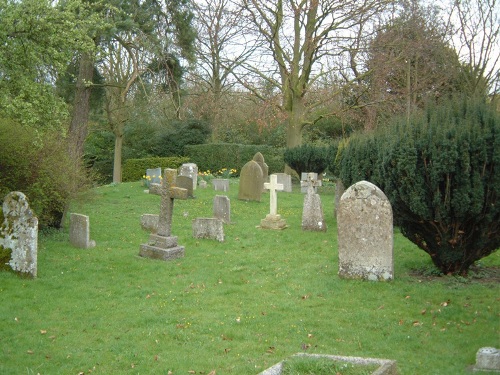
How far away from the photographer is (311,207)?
13.8 metres

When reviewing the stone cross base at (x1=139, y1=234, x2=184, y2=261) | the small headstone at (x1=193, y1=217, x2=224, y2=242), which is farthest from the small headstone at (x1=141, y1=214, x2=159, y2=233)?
the stone cross base at (x1=139, y1=234, x2=184, y2=261)

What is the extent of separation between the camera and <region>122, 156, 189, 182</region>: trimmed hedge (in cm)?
2978

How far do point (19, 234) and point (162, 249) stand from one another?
278cm

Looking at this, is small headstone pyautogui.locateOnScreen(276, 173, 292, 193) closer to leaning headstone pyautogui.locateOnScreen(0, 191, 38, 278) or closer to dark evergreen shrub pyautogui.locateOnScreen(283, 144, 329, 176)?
dark evergreen shrub pyautogui.locateOnScreen(283, 144, 329, 176)

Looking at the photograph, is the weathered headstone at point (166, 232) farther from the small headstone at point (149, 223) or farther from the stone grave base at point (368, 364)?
the stone grave base at point (368, 364)

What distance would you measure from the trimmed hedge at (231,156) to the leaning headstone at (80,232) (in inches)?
768

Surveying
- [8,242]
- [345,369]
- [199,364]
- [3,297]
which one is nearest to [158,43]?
[8,242]

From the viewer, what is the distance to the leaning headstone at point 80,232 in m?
11.8

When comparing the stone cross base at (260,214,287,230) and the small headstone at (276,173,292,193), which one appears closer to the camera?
the stone cross base at (260,214,287,230)

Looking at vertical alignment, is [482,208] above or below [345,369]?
above

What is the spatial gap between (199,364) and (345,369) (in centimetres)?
182

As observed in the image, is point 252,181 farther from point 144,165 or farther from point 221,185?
point 144,165

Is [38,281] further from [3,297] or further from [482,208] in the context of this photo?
[482,208]

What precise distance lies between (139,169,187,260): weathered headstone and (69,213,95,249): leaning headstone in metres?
1.39
